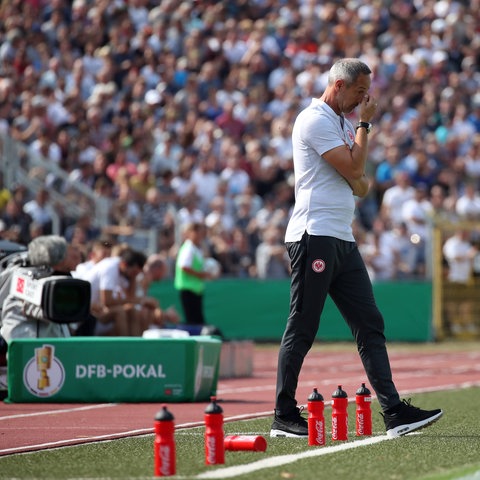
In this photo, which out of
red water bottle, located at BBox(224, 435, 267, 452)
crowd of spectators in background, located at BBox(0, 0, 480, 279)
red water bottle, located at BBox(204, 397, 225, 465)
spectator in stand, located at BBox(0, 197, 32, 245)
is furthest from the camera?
crowd of spectators in background, located at BBox(0, 0, 480, 279)

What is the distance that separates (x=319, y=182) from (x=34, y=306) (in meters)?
3.39

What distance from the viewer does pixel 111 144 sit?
24.3 metres

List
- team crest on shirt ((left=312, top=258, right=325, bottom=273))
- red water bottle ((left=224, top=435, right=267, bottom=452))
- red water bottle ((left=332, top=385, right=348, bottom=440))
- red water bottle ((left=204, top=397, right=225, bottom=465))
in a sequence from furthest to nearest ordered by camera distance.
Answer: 1. team crest on shirt ((left=312, top=258, right=325, bottom=273))
2. red water bottle ((left=332, top=385, right=348, bottom=440))
3. red water bottle ((left=224, top=435, right=267, bottom=452))
4. red water bottle ((left=204, top=397, right=225, bottom=465))

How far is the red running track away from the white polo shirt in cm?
179

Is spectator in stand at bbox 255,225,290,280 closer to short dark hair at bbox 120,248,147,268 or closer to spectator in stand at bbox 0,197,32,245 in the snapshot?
spectator in stand at bbox 0,197,32,245

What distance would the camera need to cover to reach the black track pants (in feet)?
26.2

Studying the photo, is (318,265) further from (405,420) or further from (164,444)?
(164,444)

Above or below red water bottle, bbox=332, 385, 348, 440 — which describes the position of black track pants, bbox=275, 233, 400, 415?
above

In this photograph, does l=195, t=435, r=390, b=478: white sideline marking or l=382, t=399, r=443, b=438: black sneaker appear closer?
l=195, t=435, r=390, b=478: white sideline marking

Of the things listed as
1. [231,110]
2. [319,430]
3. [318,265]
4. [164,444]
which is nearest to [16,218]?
[231,110]

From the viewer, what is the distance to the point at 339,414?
25.6 ft

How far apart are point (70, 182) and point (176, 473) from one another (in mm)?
16213

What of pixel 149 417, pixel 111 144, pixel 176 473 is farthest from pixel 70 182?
pixel 176 473

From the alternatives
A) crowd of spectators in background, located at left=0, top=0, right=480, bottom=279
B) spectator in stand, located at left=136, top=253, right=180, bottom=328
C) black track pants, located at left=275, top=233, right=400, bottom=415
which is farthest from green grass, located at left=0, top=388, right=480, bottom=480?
crowd of spectators in background, located at left=0, top=0, right=480, bottom=279
